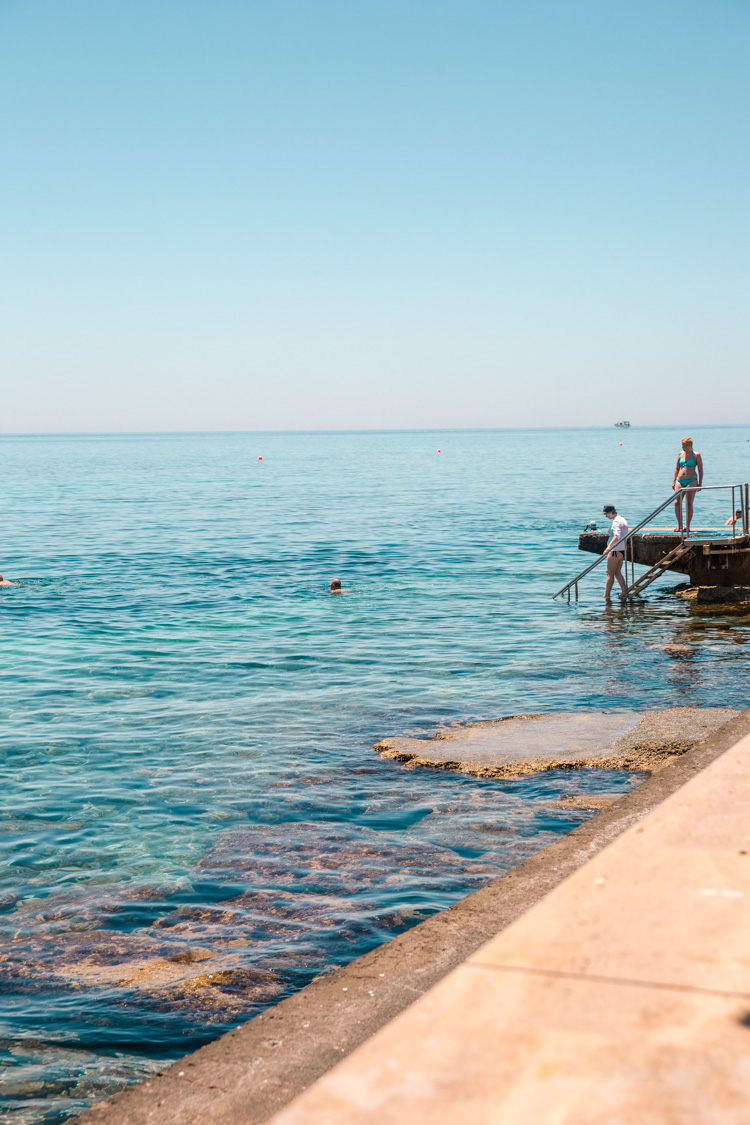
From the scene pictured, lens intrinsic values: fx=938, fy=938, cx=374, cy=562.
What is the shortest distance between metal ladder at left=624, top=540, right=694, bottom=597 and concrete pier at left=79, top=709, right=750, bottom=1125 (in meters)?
16.7

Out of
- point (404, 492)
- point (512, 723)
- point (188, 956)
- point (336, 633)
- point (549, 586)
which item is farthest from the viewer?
point (404, 492)

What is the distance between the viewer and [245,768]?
1021 cm

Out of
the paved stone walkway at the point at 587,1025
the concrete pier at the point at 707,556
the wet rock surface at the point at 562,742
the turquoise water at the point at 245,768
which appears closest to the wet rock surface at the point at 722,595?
the concrete pier at the point at 707,556

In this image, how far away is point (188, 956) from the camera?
20.0ft

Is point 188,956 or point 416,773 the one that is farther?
point 416,773

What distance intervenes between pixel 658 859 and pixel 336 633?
15.1 metres

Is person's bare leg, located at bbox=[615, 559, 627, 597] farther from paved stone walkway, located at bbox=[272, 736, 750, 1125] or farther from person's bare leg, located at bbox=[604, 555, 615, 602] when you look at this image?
paved stone walkway, located at bbox=[272, 736, 750, 1125]

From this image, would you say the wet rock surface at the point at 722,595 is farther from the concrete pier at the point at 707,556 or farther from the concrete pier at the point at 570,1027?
the concrete pier at the point at 570,1027

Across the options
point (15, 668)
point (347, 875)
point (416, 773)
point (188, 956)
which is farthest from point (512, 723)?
point (15, 668)

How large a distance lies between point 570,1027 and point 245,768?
7.97 meters

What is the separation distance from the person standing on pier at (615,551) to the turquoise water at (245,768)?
0.67 metres

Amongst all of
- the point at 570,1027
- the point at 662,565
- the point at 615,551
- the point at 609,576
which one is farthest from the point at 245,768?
the point at 615,551

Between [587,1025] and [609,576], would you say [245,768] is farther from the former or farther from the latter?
[609,576]

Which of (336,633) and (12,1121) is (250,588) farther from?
(12,1121)
